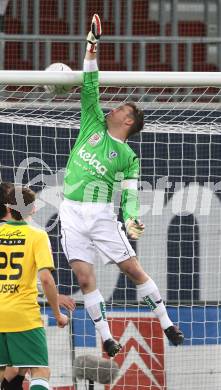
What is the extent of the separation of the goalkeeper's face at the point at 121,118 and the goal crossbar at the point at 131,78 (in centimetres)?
21

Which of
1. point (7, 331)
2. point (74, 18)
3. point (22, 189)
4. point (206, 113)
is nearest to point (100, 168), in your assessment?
point (22, 189)

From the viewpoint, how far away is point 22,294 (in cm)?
778

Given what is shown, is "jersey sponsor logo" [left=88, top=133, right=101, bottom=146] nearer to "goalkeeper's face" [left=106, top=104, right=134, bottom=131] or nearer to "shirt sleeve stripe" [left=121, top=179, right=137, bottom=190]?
"goalkeeper's face" [left=106, top=104, right=134, bottom=131]

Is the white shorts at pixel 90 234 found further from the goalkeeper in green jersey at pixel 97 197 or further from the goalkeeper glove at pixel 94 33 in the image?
the goalkeeper glove at pixel 94 33

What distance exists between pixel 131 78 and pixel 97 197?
3.02ft

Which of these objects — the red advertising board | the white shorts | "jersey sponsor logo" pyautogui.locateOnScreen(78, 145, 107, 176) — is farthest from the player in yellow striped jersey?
the red advertising board

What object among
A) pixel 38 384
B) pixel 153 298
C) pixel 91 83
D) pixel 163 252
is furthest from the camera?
pixel 163 252

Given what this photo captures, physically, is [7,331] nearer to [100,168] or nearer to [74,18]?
[100,168]

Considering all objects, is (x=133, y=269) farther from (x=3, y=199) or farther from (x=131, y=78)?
(x=131, y=78)

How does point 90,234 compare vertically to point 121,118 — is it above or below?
below

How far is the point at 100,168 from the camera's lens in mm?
8062

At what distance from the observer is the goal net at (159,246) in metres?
9.85

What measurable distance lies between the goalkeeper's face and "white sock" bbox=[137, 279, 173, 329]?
3.82ft

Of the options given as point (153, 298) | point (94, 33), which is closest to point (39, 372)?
point (153, 298)
